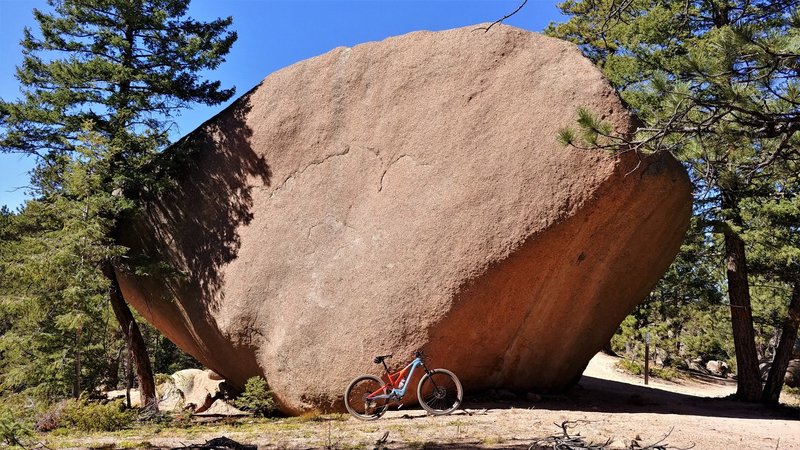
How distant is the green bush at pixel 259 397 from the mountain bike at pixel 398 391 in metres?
1.60

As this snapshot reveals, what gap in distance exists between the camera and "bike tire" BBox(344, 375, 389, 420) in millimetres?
7605

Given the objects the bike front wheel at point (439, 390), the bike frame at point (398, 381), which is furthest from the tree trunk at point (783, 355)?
the bike frame at point (398, 381)

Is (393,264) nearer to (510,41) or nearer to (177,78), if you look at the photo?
(510,41)

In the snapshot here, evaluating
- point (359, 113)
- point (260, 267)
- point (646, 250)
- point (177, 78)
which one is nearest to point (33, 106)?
point (177, 78)

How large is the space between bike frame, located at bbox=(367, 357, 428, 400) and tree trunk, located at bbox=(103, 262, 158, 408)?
4.54 meters

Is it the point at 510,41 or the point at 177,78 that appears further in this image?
the point at 177,78

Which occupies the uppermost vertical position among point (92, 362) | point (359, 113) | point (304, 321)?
point (359, 113)

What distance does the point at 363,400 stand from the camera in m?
7.82

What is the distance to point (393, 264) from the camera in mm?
8109

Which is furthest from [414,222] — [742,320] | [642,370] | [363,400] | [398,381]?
[642,370]

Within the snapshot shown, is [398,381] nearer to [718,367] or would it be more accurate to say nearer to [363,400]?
[363,400]

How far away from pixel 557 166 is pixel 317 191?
376 cm

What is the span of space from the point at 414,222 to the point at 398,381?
2195 millimetres

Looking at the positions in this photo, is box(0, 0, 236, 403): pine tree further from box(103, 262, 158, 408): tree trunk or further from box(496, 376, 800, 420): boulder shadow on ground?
box(496, 376, 800, 420): boulder shadow on ground
